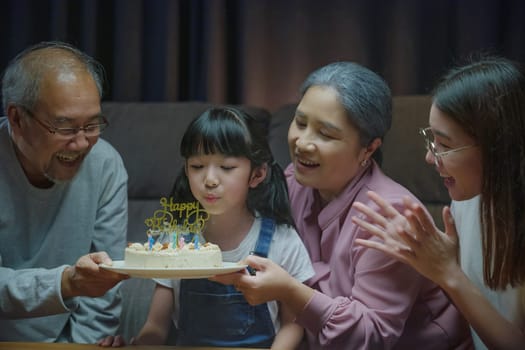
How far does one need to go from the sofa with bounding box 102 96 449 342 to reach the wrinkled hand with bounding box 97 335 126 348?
0.02 meters

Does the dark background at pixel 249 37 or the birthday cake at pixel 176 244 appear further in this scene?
the dark background at pixel 249 37

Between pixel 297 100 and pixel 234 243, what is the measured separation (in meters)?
0.41

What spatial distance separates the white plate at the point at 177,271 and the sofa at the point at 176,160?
16 cm

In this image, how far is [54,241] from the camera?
1.82 m

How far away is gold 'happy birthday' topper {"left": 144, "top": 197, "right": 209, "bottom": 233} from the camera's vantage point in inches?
62.3

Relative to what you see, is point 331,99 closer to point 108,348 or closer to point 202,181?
point 202,181

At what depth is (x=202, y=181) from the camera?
1.57 metres

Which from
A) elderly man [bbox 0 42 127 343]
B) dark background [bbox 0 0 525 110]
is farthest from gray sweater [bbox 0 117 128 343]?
dark background [bbox 0 0 525 110]

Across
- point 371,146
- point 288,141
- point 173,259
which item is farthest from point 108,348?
point 371,146

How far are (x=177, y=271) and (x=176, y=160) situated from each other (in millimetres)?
336

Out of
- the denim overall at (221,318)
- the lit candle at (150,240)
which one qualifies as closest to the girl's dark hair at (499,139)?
the denim overall at (221,318)

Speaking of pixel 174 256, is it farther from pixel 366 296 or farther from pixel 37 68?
pixel 37 68

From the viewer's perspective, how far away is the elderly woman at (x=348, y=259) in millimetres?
1587

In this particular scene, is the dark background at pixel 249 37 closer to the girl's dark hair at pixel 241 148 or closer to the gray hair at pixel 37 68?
the gray hair at pixel 37 68
